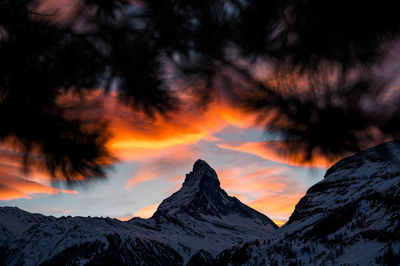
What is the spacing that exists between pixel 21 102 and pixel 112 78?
1.58 m

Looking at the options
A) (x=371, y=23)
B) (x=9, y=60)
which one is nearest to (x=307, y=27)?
(x=371, y=23)

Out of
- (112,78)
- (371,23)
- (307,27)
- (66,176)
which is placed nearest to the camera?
(371,23)

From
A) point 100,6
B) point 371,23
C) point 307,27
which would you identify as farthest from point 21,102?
point 371,23

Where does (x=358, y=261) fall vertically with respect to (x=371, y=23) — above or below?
above

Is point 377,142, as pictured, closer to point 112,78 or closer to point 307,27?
point 307,27

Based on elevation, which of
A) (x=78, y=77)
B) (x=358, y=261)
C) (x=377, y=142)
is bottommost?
(x=377, y=142)

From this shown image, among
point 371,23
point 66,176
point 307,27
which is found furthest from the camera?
point 66,176

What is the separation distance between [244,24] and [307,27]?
0.97 metres

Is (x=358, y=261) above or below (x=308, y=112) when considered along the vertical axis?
above

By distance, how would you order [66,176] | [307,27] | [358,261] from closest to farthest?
[307,27] < [66,176] < [358,261]

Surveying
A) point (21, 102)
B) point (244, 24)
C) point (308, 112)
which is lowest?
point (308, 112)

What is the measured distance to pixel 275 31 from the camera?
574cm

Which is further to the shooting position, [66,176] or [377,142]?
[66,176]

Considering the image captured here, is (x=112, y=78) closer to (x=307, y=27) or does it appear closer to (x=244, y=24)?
(x=244, y=24)
